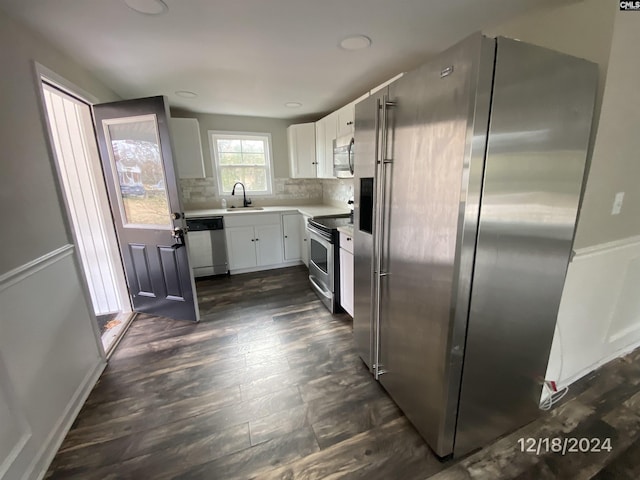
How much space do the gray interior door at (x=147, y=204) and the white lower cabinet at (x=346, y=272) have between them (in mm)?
1424

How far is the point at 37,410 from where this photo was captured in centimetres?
132

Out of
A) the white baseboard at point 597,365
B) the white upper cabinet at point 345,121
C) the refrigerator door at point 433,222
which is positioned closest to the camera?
the refrigerator door at point 433,222

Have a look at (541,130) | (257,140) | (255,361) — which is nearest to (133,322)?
(255,361)

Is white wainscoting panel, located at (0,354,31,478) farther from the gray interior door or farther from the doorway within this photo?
the gray interior door

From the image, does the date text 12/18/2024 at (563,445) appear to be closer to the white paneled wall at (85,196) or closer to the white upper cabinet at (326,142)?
the white upper cabinet at (326,142)

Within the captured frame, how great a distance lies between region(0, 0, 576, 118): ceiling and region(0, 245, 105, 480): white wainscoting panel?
1381 millimetres

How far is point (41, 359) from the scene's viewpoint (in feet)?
4.61

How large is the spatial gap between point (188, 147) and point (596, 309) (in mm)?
4293

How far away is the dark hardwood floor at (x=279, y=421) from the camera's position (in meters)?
1.28

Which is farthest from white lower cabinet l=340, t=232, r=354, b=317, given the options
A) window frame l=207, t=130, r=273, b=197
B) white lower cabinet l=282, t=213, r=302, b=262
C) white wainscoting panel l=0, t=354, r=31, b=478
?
window frame l=207, t=130, r=273, b=197

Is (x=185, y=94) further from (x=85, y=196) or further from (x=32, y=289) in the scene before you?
(x=32, y=289)

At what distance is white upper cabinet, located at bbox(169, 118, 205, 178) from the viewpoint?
11.2ft
